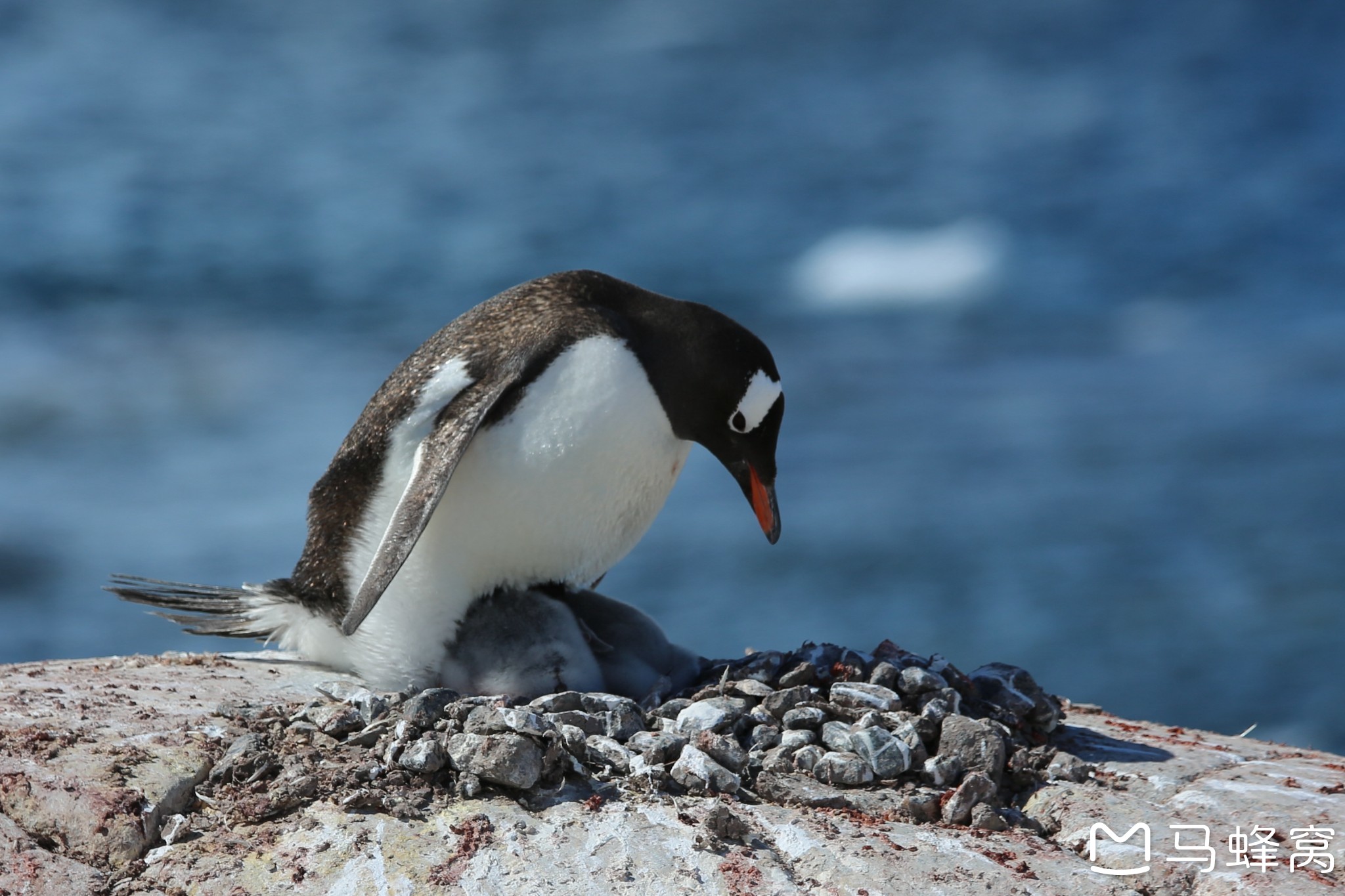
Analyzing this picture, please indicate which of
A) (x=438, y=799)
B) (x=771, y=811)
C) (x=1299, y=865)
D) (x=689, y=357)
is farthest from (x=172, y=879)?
(x=1299, y=865)

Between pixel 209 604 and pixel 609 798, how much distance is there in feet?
7.45

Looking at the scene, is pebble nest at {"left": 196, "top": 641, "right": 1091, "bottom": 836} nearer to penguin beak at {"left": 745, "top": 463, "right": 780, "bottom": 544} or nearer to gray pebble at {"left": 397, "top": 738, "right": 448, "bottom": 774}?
gray pebble at {"left": 397, "top": 738, "right": 448, "bottom": 774}

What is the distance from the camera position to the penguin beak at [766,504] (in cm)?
424

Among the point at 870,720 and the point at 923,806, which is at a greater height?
the point at 870,720

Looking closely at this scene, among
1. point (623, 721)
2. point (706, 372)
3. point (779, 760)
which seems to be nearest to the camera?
point (779, 760)

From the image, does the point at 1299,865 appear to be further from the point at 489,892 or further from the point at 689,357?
the point at 689,357

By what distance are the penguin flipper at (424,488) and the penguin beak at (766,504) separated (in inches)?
37.1

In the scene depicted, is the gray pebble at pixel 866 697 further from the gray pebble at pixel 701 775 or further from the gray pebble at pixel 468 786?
the gray pebble at pixel 468 786

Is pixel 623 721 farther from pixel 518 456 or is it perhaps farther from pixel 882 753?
pixel 518 456

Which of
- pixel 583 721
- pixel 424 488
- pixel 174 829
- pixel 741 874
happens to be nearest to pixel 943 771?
pixel 741 874

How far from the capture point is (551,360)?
3822 mm

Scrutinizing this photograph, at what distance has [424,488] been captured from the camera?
145 inches

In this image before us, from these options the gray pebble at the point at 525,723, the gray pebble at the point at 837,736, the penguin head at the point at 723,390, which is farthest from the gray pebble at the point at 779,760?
the penguin head at the point at 723,390

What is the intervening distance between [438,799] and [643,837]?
50cm
